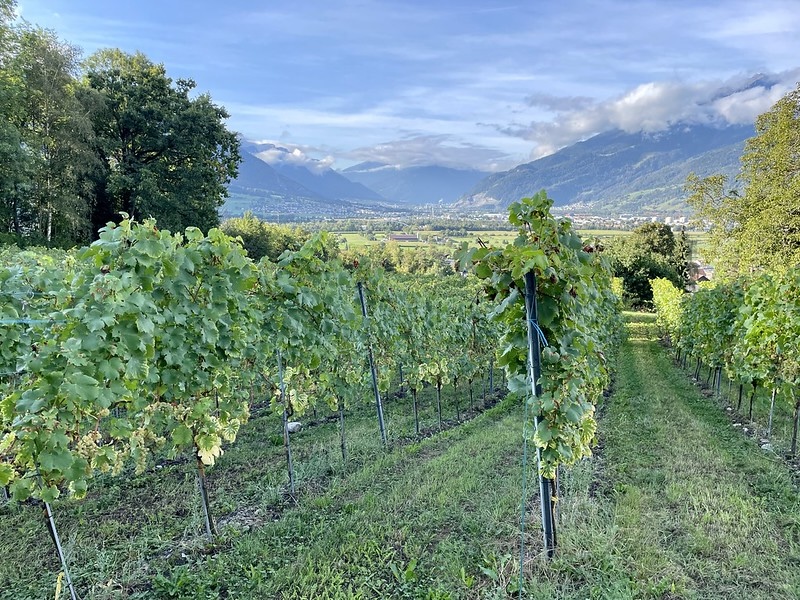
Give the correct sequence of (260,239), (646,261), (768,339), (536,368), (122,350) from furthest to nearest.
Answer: (260,239) → (646,261) → (768,339) → (536,368) → (122,350)

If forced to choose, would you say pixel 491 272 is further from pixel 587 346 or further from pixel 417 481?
pixel 417 481

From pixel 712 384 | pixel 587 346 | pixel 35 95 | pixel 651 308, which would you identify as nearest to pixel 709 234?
pixel 651 308

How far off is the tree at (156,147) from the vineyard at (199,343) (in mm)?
20508

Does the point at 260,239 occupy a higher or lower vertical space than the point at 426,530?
higher

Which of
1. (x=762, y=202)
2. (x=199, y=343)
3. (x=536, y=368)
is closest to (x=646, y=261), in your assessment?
(x=762, y=202)

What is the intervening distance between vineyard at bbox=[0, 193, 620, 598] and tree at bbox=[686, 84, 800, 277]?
26076 mm

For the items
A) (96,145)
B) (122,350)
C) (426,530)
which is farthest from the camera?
(96,145)

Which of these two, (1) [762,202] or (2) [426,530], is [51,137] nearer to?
(2) [426,530]

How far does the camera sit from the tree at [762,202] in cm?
2531

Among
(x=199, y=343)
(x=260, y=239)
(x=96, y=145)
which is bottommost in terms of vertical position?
(x=199, y=343)

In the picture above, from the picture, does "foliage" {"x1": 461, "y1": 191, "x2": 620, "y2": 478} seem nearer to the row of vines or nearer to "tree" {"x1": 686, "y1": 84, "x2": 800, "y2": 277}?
the row of vines

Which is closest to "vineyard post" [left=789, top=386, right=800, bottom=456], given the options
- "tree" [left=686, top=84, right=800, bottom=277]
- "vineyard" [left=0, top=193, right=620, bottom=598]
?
"vineyard" [left=0, top=193, right=620, bottom=598]

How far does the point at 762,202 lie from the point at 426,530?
33.5 m

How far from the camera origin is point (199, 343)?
4.25 meters
